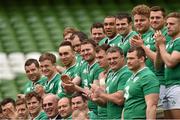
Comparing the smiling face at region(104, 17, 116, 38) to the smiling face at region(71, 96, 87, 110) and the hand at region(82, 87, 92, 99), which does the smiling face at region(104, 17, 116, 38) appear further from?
the smiling face at region(71, 96, 87, 110)

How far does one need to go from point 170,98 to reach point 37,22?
30.9 ft

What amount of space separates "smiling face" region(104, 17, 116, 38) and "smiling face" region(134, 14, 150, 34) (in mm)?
637

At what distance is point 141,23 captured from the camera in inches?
342

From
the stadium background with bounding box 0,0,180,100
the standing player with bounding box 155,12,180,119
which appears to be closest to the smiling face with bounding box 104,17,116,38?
the standing player with bounding box 155,12,180,119

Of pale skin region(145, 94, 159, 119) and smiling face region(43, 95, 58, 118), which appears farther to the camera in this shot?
smiling face region(43, 95, 58, 118)

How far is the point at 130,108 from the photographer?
7.87m

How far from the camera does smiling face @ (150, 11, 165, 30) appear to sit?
8391mm

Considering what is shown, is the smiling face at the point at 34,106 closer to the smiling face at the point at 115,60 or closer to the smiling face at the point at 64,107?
the smiling face at the point at 64,107

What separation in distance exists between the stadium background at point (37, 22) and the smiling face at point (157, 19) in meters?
6.66

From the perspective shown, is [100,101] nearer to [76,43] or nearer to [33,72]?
[76,43]

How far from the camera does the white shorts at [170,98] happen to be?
800cm

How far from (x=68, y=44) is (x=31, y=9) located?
8392mm

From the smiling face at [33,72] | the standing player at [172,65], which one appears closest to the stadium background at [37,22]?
the smiling face at [33,72]

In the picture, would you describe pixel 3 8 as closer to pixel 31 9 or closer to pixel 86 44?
pixel 31 9
